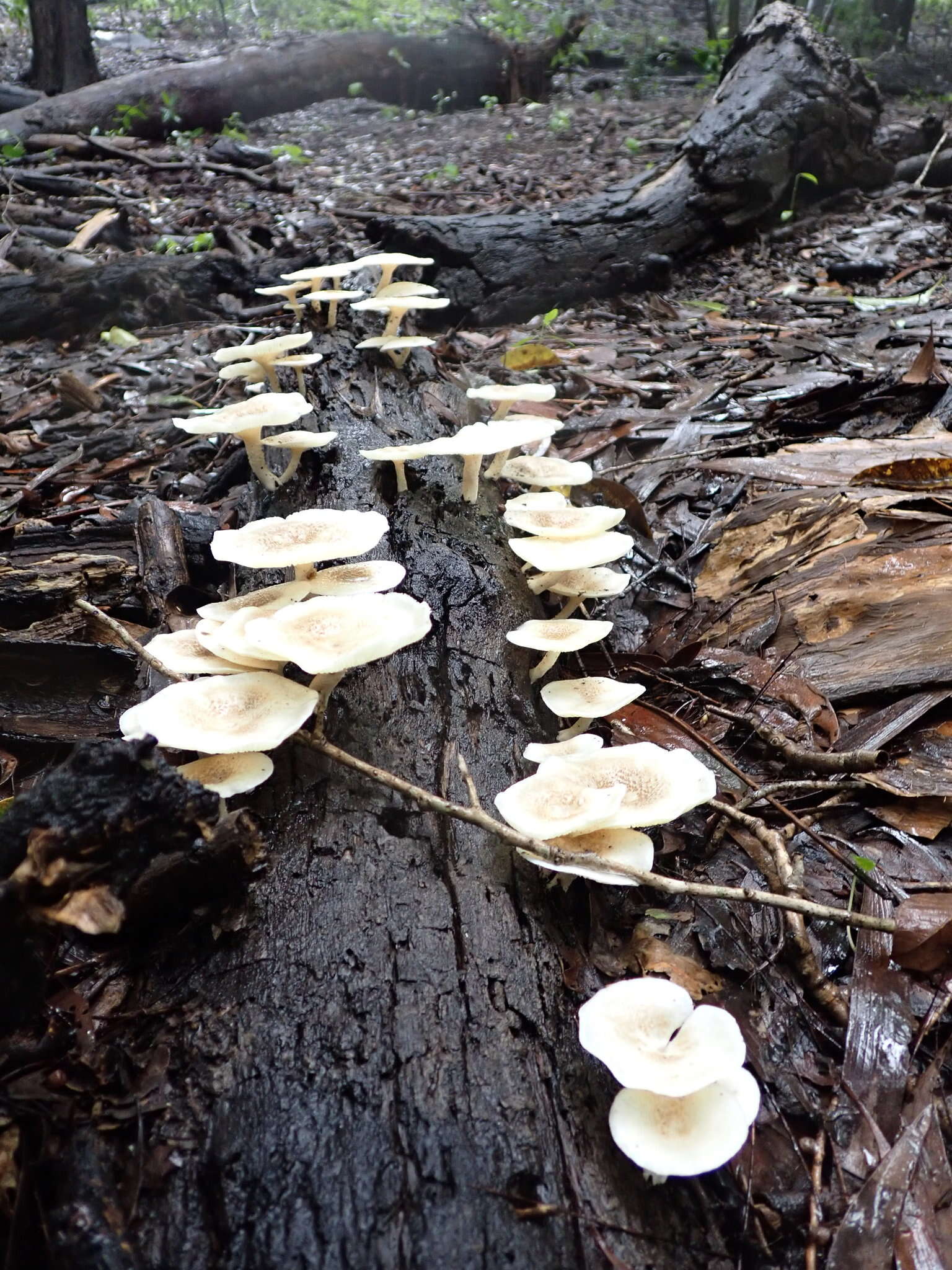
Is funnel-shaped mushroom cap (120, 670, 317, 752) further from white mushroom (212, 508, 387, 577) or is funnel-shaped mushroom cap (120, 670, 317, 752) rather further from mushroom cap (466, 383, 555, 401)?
mushroom cap (466, 383, 555, 401)

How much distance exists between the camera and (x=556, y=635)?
10.4 feet

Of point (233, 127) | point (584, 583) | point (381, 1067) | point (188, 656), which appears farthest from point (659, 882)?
point (233, 127)

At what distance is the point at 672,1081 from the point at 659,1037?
0.17 m

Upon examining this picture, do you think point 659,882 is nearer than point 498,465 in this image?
Yes

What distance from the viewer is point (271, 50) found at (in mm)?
16562

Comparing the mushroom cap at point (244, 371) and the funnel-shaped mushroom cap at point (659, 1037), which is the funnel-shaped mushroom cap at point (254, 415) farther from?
the funnel-shaped mushroom cap at point (659, 1037)

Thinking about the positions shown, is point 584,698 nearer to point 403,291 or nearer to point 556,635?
point 556,635

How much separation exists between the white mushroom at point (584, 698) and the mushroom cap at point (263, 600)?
3.30 feet

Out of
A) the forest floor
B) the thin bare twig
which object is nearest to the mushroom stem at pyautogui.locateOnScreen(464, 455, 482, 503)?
the forest floor

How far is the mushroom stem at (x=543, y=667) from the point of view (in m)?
3.32

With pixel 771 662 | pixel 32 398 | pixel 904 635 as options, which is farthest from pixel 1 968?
pixel 32 398

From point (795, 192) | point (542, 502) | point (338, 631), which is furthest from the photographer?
point (795, 192)

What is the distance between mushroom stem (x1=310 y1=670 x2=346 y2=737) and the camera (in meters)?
2.70

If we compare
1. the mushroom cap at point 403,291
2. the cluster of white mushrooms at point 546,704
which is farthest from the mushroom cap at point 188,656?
the mushroom cap at point 403,291
